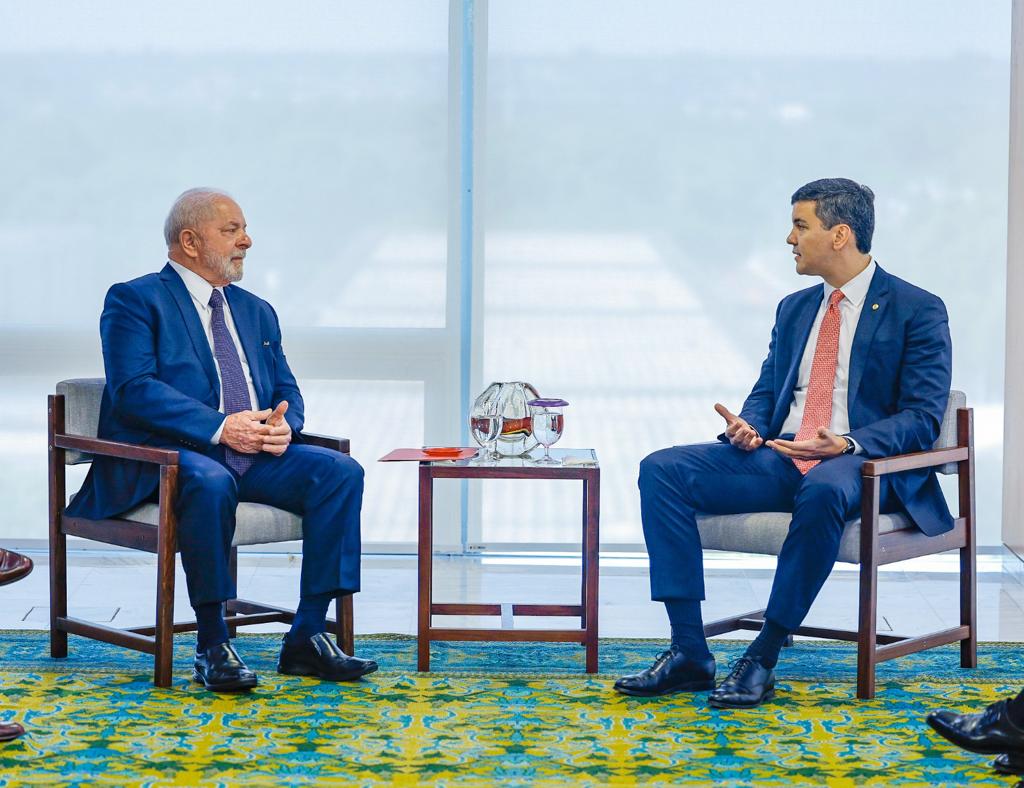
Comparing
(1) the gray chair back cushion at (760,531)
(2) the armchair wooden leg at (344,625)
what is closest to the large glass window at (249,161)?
(2) the armchair wooden leg at (344,625)

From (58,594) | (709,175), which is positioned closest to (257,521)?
(58,594)

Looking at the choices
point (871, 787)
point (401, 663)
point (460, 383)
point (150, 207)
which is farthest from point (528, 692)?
point (150, 207)

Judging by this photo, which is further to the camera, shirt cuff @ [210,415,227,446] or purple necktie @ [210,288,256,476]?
purple necktie @ [210,288,256,476]

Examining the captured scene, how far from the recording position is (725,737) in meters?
2.95

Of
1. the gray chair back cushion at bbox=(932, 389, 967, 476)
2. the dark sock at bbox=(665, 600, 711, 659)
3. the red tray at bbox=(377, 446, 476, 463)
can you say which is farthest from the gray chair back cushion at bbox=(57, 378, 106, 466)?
the gray chair back cushion at bbox=(932, 389, 967, 476)

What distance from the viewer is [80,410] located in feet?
12.1

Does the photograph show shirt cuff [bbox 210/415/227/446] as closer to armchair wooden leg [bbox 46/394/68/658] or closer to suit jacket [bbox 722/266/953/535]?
armchair wooden leg [bbox 46/394/68/658]

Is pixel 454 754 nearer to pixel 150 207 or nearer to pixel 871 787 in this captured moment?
pixel 871 787

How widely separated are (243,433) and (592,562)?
0.94 m

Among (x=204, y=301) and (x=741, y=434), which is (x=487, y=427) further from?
(x=204, y=301)

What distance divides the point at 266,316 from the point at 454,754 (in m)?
1.55

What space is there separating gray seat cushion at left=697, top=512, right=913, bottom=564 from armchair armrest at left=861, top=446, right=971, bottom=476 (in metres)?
0.14

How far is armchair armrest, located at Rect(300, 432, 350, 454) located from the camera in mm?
3758

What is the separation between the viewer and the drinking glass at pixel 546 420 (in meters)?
3.60
